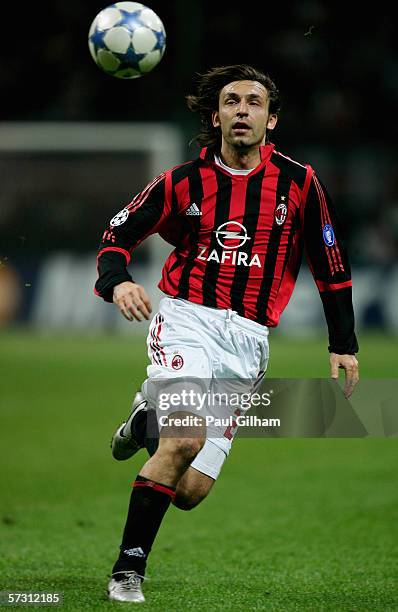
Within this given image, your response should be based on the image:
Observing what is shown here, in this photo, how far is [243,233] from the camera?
4.85m

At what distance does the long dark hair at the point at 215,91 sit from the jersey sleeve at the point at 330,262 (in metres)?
0.42

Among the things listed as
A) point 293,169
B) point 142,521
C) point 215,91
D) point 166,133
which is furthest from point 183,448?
point 166,133

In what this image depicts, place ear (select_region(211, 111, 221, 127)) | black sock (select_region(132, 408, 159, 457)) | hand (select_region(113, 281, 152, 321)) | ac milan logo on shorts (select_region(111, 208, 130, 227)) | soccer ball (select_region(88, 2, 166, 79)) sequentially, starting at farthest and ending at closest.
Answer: soccer ball (select_region(88, 2, 166, 79)), ear (select_region(211, 111, 221, 127)), black sock (select_region(132, 408, 159, 457)), ac milan logo on shorts (select_region(111, 208, 130, 227)), hand (select_region(113, 281, 152, 321))

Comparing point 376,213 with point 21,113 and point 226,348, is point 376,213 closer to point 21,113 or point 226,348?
point 21,113

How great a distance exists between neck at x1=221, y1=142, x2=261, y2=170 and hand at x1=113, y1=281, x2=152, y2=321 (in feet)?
2.68

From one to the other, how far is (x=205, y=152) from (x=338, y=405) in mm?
1259

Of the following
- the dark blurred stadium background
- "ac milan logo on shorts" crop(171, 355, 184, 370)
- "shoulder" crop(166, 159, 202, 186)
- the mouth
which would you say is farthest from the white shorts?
the dark blurred stadium background

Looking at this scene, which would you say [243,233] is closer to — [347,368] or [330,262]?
[330,262]

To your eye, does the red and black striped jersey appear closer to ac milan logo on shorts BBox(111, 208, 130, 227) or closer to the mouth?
ac milan logo on shorts BBox(111, 208, 130, 227)

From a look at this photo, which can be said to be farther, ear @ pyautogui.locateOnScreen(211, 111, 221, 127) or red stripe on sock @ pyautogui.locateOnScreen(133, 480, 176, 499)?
ear @ pyautogui.locateOnScreen(211, 111, 221, 127)

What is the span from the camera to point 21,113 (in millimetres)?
20547

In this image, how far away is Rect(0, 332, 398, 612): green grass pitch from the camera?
4871 mm

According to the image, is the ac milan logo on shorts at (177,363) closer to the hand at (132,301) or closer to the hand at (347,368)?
the hand at (132,301)

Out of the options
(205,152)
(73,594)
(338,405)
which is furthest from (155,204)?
(73,594)
